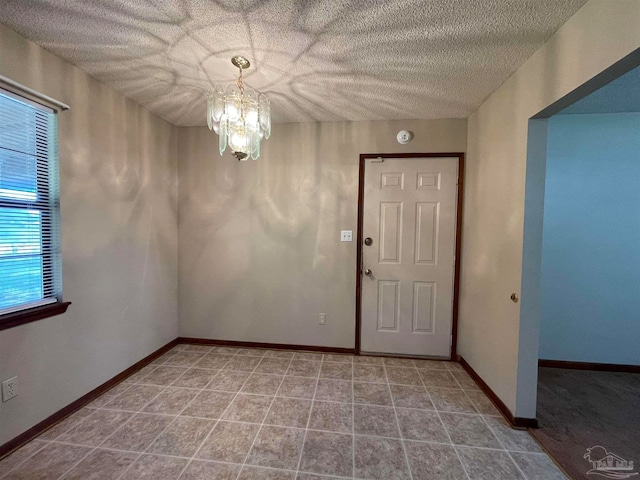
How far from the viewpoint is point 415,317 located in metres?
2.68

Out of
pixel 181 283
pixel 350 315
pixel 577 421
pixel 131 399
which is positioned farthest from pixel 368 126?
pixel 131 399

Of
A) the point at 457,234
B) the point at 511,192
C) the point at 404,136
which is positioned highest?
the point at 404,136

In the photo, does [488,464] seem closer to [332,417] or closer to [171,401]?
[332,417]

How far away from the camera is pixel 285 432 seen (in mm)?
1651

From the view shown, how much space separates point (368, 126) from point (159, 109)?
6.70ft

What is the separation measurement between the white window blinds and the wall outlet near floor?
1.31 feet

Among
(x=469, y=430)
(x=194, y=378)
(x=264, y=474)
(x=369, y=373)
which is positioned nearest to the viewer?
(x=264, y=474)

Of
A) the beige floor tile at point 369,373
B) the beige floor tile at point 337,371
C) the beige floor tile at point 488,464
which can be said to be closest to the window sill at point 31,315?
the beige floor tile at point 337,371

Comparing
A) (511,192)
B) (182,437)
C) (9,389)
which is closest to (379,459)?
(182,437)

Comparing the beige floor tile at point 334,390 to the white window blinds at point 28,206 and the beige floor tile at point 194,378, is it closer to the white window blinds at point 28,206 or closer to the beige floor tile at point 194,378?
the beige floor tile at point 194,378

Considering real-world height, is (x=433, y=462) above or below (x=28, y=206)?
below

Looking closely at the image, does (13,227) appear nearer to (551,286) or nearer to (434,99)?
(434,99)

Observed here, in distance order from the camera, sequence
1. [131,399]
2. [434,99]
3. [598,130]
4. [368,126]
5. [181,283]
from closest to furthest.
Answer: [131,399], [434,99], [598,130], [368,126], [181,283]

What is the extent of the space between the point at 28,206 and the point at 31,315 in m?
Result: 0.66
